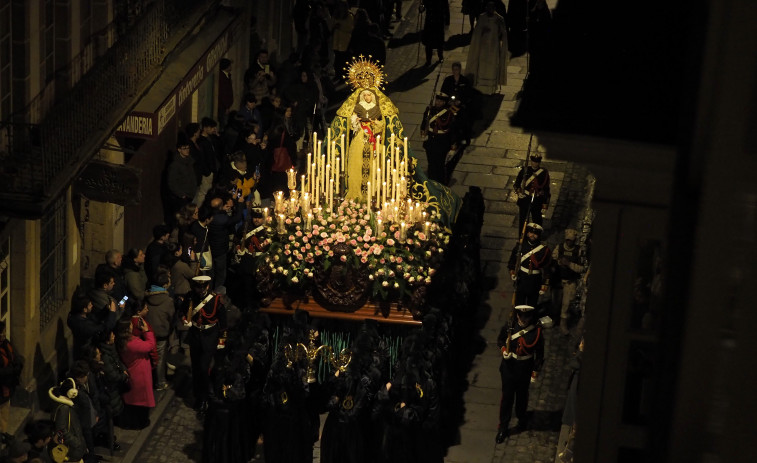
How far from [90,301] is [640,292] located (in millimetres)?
11213

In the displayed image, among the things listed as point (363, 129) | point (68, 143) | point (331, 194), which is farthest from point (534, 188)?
point (68, 143)

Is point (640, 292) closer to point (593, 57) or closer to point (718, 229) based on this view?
point (593, 57)

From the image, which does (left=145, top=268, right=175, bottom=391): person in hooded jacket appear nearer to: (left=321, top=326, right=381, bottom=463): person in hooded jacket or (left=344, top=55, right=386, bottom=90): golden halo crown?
(left=321, top=326, right=381, bottom=463): person in hooded jacket

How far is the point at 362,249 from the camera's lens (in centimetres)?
1800

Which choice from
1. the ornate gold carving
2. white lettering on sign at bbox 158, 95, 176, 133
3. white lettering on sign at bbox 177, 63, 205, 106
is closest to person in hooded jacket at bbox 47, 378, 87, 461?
the ornate gold carving

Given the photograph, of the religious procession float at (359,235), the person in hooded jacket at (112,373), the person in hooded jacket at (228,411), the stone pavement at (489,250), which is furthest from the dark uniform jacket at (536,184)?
the person in hooded jacket at (112,373)

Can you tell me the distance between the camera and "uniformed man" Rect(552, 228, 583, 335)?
20.5 m

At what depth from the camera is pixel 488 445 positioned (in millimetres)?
18047

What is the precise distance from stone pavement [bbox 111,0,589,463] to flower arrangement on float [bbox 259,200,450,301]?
2070 mm

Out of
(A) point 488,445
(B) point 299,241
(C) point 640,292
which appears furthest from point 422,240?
(C) point 640,292

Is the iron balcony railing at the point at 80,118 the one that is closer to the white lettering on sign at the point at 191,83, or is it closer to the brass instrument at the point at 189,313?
the white lettering on sign at the point at 191,83

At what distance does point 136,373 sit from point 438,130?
350 inches

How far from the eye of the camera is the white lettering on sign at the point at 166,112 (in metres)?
20.9

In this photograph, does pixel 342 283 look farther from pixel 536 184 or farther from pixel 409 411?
pixel 536 184
